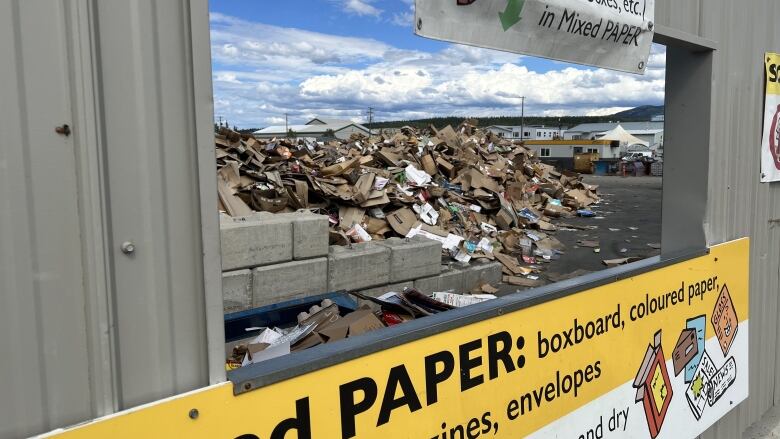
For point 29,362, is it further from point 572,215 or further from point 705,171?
point 572,215

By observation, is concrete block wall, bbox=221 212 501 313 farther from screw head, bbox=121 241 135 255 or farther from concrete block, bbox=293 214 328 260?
screw head, bbox=121 241 135 255

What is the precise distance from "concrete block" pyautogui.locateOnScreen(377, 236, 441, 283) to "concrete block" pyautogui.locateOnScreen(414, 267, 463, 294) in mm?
80

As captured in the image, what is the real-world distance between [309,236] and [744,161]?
4372 millimetres

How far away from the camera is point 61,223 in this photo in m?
1.14

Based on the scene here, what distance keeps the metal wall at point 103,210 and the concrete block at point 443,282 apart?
20.5 ft

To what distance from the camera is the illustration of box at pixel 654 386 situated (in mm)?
2814

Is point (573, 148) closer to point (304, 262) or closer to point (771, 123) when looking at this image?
point (304, 262)

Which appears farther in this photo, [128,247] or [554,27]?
[554,27]

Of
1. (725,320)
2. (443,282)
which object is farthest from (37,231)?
(443,282)

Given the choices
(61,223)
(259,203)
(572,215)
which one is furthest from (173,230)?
(572,215)

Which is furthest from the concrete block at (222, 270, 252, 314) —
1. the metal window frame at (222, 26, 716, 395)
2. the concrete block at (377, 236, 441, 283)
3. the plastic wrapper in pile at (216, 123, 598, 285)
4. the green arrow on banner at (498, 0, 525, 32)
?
the green arrow on banner at (498, 0, 525, 32)

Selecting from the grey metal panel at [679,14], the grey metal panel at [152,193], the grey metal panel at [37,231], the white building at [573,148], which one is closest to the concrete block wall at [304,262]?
the grey metal panel at [679,14]

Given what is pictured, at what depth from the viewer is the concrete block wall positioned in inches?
Result: 239

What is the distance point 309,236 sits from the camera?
6.55m
